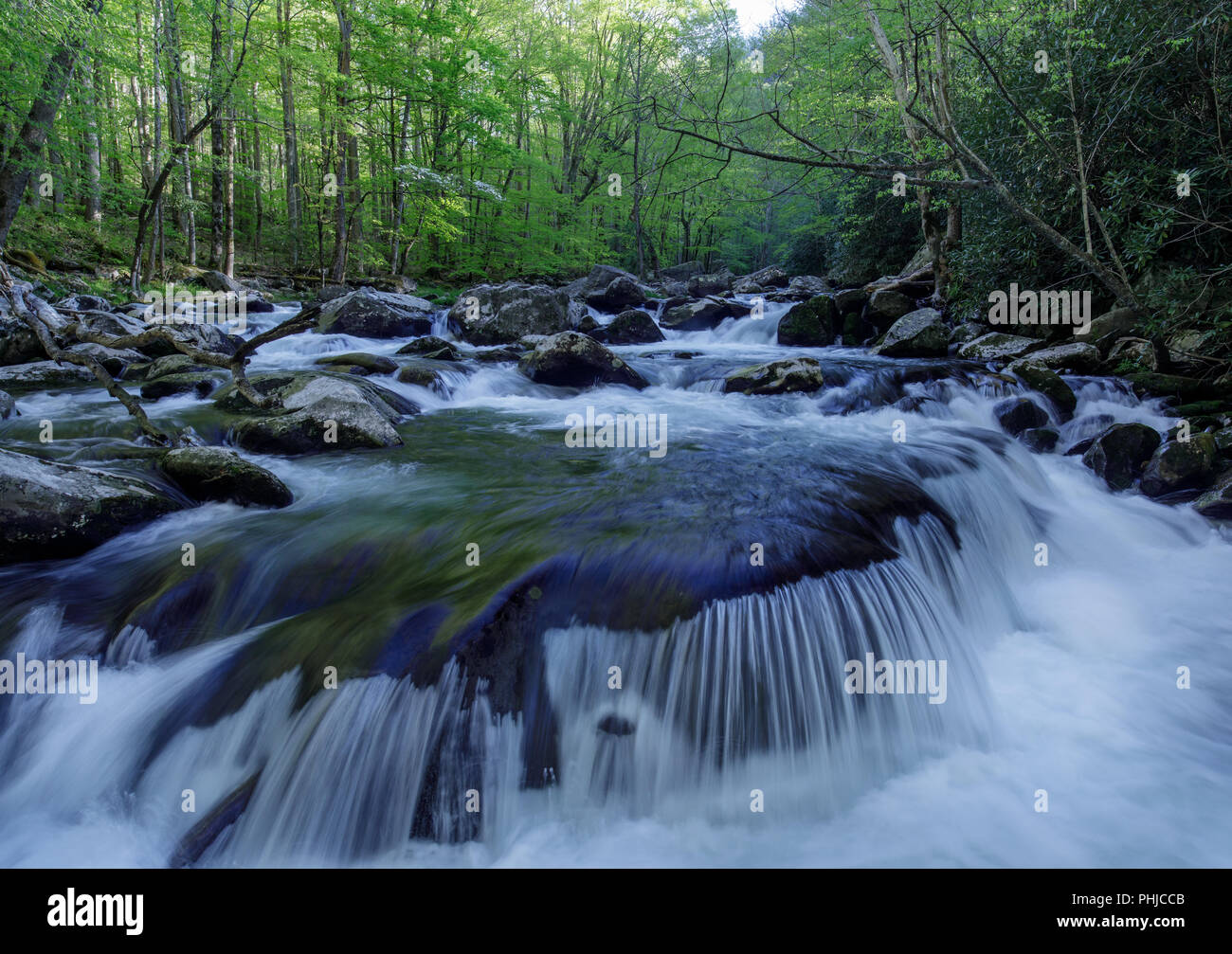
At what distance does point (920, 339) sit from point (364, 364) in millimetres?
9442

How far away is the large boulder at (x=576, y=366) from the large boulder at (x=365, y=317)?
488cm

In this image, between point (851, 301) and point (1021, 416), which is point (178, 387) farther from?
point (851, 301)

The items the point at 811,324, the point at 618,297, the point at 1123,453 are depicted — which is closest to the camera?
the point at 1123,453

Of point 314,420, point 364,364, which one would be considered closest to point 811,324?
point 364,364

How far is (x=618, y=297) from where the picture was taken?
59.1 feet

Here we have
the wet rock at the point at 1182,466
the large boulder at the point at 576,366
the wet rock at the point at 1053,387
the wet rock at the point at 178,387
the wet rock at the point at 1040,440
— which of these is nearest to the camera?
the wet rock at the point at 1182,466

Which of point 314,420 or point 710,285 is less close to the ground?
point 710,285

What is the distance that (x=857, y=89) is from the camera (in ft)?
43.9

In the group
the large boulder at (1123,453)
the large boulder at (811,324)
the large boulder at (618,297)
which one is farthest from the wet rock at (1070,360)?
the large boulder at (618,297)

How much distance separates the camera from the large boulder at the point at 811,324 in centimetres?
1347

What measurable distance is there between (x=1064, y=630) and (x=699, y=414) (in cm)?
462

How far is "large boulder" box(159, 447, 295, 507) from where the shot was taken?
190 inches

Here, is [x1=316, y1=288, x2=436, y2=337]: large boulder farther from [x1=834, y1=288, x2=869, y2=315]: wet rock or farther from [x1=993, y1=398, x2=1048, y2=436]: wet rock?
[x1=993, y1=398, x2=1048, y2=436]: wet rock

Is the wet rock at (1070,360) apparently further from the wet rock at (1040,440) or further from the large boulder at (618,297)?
the large boulder at (618,297)
